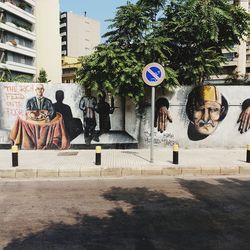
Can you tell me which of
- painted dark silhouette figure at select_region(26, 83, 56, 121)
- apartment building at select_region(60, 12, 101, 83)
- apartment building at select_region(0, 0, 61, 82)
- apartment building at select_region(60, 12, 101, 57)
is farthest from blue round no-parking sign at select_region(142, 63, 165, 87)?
apartment building at select_region(60, 12, 101, 57)

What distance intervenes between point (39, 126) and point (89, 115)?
5.89 ft

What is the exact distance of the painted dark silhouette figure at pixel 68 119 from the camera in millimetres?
13141

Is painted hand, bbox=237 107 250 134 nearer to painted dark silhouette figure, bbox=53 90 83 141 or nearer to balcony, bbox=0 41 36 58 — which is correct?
painted dark silhouette figure, bbox=53 90 83 141

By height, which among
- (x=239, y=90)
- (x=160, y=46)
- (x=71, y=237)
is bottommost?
(x=71, y=237)

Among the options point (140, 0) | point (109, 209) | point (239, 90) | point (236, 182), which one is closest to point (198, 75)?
point (239, 90)

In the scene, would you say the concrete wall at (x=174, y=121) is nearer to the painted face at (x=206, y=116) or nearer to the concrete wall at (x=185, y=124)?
the concrete wall at (x=185, y=124)

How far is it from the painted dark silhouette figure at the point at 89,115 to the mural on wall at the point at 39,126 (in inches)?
31.7

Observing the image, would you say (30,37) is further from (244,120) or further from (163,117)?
(244,120)

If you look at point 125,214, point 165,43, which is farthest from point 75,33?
point 125,214

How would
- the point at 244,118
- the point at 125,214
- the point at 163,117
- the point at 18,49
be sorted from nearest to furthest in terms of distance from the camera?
1. the point at 125,214
2. the point at 163,117
3. the point at 244,118
4. the point at 18,49

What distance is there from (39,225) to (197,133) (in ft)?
28.6

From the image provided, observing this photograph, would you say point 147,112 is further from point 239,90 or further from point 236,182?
point 236,182

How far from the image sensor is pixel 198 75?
44.7 feet

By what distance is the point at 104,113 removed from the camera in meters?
13.4
